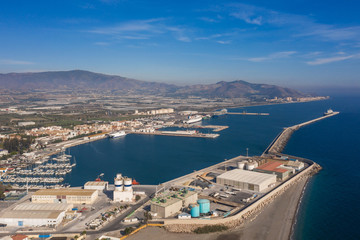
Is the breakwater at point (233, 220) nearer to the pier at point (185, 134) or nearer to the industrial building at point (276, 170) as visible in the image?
the industrial building at point (276, 170)

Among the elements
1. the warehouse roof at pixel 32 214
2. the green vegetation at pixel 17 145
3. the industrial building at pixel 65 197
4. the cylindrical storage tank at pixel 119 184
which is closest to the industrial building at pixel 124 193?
the cylindrical storage tank at pixel 119 184

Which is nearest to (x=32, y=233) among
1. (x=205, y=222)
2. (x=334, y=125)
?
(x=205, y=222)

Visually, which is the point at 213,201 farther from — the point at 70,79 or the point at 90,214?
the point at 70,79


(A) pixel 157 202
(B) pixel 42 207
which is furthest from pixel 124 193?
(B) pixel 42 207

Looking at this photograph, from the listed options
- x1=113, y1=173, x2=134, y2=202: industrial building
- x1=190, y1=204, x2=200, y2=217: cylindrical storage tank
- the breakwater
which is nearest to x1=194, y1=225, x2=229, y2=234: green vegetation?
the breakwater

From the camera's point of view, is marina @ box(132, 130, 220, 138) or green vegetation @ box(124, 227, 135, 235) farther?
marina @ box(132, 130, 220, 138)

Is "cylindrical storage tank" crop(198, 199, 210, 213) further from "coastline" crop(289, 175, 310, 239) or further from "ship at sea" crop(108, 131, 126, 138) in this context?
"ship at sea" crop(108, 131, 126, 138)
